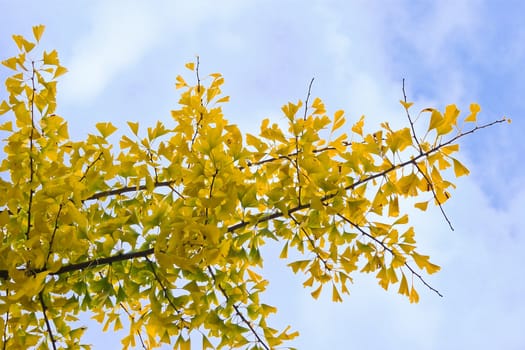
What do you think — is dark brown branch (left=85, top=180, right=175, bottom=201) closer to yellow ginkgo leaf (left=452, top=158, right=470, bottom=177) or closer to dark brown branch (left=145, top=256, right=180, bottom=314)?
dark brown branch (left=145, top=256, right=180, bottom=314)

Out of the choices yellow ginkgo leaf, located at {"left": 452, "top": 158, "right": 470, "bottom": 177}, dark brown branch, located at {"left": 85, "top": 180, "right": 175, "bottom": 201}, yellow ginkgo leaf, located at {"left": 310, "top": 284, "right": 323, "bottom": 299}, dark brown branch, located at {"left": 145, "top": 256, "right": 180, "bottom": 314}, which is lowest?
yellow ginkgo leaf, located at {"left": 310, "top": 284, "right": 323, "bottom": 299}

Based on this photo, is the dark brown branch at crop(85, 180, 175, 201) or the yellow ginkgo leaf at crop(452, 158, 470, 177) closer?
the yellow ginkgo leaf at crop(452, 158, 470, 177)

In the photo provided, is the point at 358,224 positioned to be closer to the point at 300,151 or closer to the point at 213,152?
the point at 300,151

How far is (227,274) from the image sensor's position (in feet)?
8.32

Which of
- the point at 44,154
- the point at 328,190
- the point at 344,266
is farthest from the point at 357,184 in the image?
the point at 44,154

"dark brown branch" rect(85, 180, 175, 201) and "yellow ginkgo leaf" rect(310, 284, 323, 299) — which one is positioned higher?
"dark brown branch" rect(85, 180, 175, 201)

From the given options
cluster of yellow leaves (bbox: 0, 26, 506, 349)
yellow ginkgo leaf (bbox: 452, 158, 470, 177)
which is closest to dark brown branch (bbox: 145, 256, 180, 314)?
cluster of yellow leaves (bbox: 0, 26, 506, 349)

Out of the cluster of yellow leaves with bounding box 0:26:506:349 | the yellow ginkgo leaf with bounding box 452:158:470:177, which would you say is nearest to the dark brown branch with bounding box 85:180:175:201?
the cluster of yellow leaves with bounding box 0:26:506:349

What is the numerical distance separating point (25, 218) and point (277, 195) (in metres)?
1.19

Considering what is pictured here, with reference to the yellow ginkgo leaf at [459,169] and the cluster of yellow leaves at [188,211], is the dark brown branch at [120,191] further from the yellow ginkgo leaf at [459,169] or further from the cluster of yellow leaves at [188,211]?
the yellow ginkgo leaf at [459,169]

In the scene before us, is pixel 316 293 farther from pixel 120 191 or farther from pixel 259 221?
pixel 120 191

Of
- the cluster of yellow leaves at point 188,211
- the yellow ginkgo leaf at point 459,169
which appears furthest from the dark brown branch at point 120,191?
the yellow ginkgo leaf at point 459,169

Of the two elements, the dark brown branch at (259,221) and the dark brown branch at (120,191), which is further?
the dark brown branch at (120,191)

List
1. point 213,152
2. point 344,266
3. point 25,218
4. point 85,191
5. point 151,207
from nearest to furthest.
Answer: point 213,152
point 85,191
point 344,266
point 25,218
point 151,207
